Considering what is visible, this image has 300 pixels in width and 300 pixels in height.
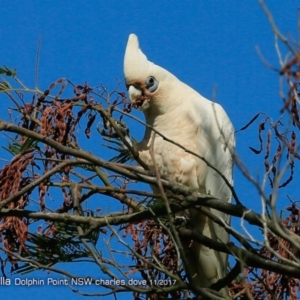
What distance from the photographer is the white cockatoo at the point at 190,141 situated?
4836 mm

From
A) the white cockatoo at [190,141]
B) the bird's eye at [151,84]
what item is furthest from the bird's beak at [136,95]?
the bird's eye at [151,84]

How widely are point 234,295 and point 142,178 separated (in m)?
1.07

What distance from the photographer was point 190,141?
4.93 metres

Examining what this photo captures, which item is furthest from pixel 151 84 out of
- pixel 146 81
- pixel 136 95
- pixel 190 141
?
pixel 190 141

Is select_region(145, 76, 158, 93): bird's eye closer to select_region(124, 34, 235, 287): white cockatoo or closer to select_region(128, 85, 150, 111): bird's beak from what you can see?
select_region(124, 34, 235, 287): white cockatoo

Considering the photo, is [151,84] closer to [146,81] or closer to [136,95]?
[146,81]

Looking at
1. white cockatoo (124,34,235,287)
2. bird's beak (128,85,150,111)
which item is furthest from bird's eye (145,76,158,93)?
bird's beak (128,85,150,111)

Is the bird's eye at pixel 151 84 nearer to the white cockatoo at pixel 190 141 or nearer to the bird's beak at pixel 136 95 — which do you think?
the white cockatoo at pixel 190 141

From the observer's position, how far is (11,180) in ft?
11.2

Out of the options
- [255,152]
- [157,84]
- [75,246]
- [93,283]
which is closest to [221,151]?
[157,84]

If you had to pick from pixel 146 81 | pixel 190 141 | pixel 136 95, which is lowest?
pixel 190 141

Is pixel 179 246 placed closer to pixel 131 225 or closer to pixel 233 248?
pixel 233 248

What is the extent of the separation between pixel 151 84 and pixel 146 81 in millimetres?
62

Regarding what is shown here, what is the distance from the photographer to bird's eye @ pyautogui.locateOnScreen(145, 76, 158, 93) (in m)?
5.12
